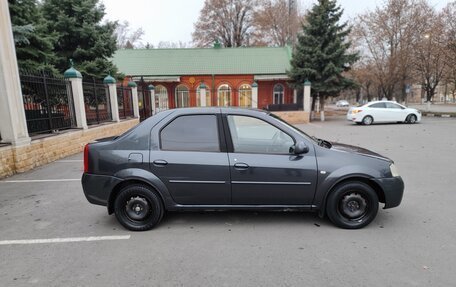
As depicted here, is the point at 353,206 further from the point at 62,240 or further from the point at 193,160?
the point at 62,240

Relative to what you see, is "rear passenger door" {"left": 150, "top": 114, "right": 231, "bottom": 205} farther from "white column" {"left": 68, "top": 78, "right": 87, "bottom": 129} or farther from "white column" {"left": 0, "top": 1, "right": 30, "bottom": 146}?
"white column" {"left": 68, "top": 78, "right": 87, "bottom": 129}

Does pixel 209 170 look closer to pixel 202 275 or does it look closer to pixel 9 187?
pixel 202 275

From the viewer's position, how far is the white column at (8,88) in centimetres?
667

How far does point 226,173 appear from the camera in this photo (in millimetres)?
3654

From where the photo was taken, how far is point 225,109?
3.90m

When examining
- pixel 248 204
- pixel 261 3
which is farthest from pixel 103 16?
pixel 261 3

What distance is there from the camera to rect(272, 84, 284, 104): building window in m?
28.4

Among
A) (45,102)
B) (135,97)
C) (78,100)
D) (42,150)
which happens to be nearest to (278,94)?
(135,97)

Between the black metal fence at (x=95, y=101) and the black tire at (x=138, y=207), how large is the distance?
8.94 metres

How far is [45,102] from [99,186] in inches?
250

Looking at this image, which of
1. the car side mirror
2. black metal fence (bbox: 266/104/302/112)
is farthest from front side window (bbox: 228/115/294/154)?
black metal fence (bbox: 266/104/302/112)

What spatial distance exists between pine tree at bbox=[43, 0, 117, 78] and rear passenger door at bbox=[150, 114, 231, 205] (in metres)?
13.8

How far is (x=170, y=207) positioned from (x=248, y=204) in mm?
1073

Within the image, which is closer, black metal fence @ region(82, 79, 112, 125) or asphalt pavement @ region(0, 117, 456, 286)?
asphalt pavement @ region(0, 117, 456, 286)
